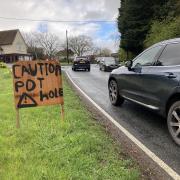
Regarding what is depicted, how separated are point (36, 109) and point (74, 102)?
164cm

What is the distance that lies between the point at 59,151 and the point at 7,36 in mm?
86167

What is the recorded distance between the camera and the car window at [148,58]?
6.92 m

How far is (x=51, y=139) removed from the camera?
5.79 m

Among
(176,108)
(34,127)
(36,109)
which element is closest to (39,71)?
(34,127)

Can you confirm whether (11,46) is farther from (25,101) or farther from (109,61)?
(25,101)

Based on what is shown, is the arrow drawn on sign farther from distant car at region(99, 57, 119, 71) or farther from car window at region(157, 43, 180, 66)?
distant car at region(99, 57, 119, 71)

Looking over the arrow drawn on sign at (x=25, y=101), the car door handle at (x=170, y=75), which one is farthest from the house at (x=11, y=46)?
the car door handle at (x=170, y=75)

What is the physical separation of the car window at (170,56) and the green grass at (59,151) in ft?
5.64

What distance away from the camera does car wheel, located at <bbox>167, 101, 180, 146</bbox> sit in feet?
18.8

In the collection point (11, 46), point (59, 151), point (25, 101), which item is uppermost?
point (11, 46)

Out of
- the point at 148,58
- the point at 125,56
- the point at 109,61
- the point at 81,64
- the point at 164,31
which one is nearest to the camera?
the point at 148,58

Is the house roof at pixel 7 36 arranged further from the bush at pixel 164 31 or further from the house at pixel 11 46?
the bush at pixel 164 31

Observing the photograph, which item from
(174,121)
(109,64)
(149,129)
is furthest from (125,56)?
(174,121)

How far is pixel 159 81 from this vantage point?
6266mm
